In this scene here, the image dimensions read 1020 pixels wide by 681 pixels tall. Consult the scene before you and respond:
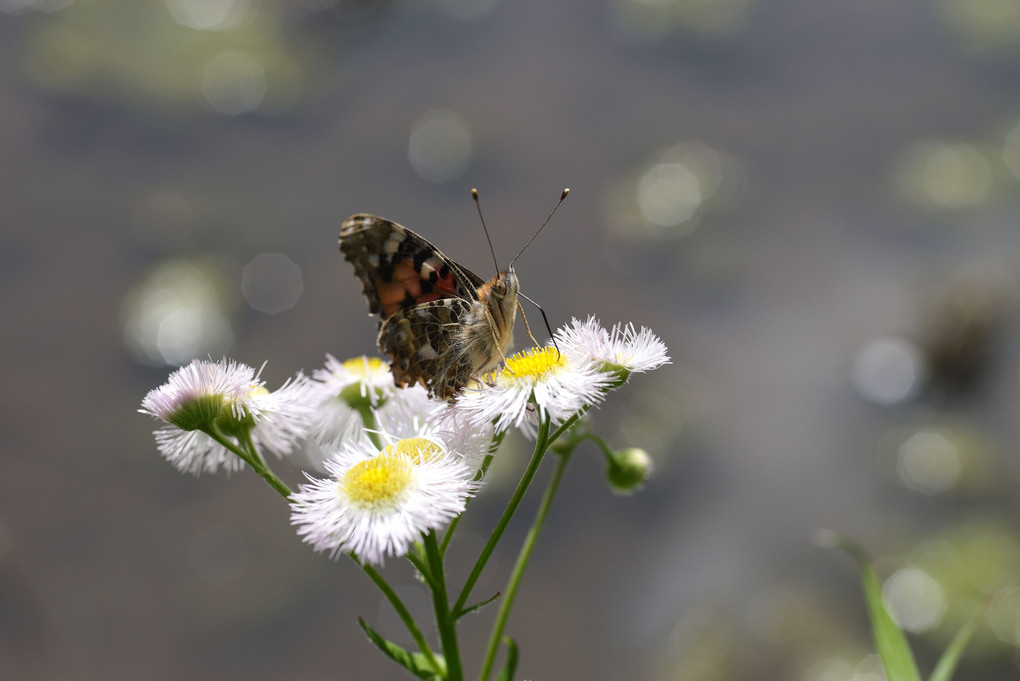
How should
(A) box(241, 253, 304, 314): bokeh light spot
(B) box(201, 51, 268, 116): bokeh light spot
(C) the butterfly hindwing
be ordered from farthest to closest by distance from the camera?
(B) box(201, 51, 268, 116): bokeh light spot → (A) box(241, 253, 304, 314): bokeh light spot → (C) the butterfly hindwing

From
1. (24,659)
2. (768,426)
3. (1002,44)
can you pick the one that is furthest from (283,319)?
(1002,44)

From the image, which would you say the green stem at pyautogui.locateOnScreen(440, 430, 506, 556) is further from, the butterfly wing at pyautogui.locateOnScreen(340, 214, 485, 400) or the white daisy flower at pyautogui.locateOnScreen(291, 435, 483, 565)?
Result: the butterfly wing at pyautogui.locateOnScreen(340, 214, 485, 400)

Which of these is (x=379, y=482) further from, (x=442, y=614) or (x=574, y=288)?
(x=574, y=288)

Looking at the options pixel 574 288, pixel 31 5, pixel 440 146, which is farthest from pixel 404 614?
pixel 31 5

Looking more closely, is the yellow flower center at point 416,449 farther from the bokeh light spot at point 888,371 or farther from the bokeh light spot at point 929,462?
the bokeh light spot at point 888,371

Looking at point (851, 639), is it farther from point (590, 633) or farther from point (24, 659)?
point (24, 659)

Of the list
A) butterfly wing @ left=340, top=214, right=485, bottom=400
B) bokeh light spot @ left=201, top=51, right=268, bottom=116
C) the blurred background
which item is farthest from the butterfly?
bokeh light spot @ left=201, top=51, right=268, bottom=116
